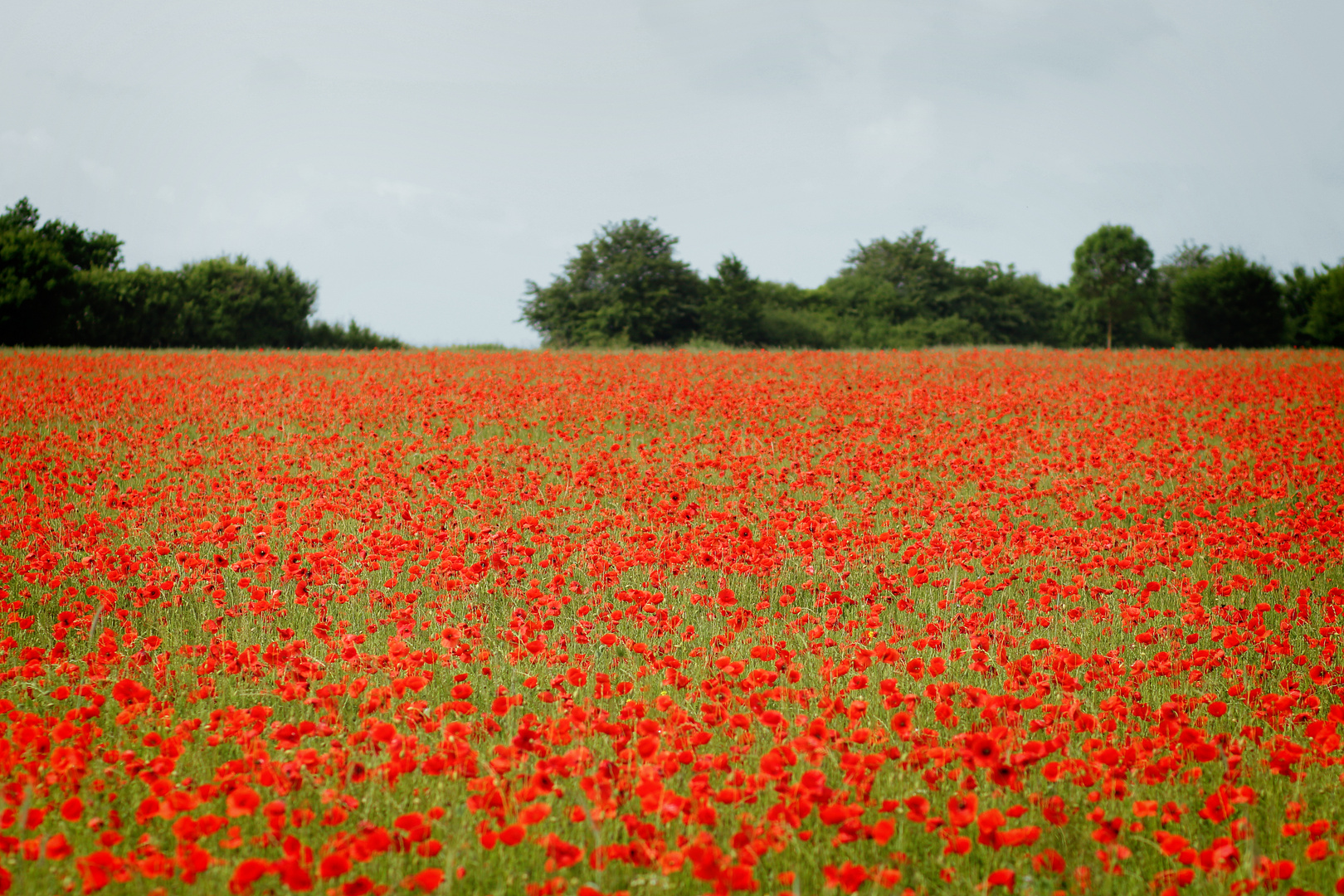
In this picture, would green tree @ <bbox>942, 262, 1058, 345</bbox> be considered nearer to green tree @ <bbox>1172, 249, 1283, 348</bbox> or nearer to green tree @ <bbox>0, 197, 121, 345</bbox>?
green tree @ <bbox>1172, 249, 1283, 348</bbox>

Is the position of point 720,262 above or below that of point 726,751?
above

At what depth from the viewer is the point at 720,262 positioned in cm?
4772

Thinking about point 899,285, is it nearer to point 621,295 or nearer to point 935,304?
point 935,304

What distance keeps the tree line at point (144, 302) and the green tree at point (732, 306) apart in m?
17.1

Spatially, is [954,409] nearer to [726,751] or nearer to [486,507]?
[486,507]

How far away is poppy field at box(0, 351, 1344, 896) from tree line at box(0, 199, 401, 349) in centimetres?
2423

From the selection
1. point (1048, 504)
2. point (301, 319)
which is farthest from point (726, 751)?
point (301, 319)

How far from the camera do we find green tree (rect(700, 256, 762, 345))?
45.2 metres

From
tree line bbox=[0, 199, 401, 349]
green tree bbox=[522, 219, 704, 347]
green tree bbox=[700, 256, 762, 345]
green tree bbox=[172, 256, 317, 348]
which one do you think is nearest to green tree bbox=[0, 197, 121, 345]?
tree line bbox=[0, 199, 401, 349]

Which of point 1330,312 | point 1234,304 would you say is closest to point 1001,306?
point 1234,304

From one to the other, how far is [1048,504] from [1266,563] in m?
2.26

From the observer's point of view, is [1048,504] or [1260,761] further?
[1048,504]

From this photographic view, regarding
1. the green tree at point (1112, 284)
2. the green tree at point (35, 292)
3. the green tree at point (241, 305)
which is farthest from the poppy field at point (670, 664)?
the green tree at point (1112, 284)

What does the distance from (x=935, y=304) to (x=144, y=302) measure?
44.8m
